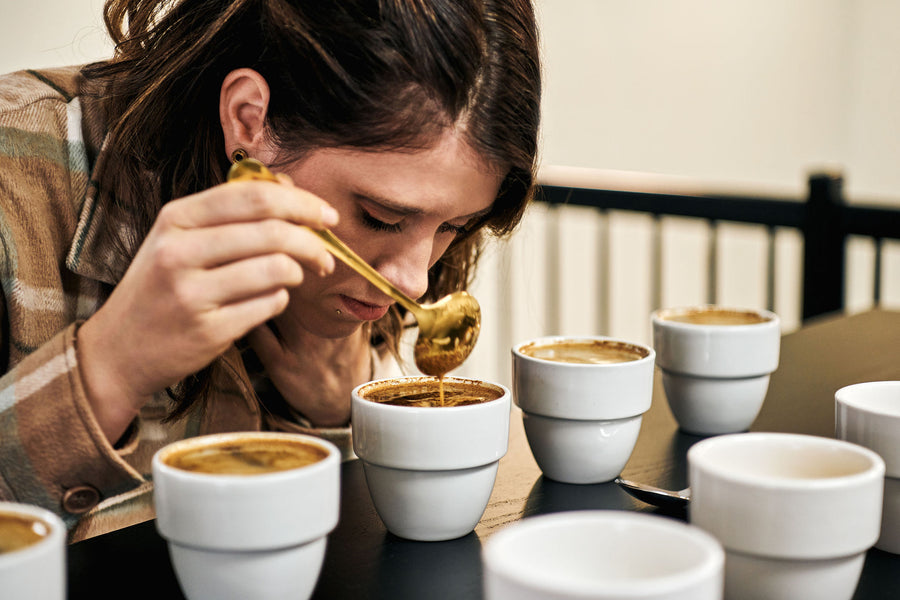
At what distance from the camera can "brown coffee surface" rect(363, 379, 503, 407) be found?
3.17 ft

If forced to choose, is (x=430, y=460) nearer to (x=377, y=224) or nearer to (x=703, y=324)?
(x=377, y=224)

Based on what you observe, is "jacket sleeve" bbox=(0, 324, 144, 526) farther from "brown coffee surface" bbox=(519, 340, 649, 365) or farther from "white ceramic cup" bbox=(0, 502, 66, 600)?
"brown coffee surface" bbox=(519, 340, 649, 365)

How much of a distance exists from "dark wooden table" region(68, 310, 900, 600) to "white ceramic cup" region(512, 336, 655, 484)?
0.08 ft

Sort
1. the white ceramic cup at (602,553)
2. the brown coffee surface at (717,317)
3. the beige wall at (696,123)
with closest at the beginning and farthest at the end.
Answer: the white ceramic cup at (602,553) → the brown coffee surface at (717,317) → the beige wall at (696,123)

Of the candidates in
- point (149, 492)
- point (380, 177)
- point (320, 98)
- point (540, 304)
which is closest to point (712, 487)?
point (380, 177)

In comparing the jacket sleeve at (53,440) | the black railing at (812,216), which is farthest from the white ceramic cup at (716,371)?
the black railing at (812,216)

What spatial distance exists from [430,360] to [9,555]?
22.3 inches

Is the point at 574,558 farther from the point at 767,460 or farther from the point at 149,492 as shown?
the point at 149,492

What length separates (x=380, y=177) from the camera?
1.08 metres

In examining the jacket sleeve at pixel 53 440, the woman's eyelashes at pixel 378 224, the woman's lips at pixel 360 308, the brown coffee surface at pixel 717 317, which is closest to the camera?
the jacket sleeve at pixel 53 440

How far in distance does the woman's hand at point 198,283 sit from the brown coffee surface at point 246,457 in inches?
5.0

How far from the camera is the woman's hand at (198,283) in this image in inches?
30.9

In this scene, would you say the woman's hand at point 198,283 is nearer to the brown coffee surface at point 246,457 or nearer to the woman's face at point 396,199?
the brown coffee surface at point 246,457

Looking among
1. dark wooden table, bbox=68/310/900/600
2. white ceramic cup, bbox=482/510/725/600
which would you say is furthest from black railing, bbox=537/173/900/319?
white ceramic cup, bbox=482/510/725/600
